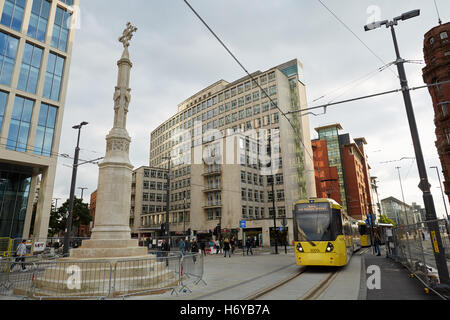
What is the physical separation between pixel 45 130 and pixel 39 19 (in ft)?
41.0

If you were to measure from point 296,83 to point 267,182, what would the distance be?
2110 cm

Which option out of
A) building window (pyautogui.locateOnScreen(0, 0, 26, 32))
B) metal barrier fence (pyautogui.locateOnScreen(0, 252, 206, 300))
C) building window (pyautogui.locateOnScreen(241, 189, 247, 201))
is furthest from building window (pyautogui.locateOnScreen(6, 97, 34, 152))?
building window (pyautogui.locateOnScreen(241, 189, 247, 201))

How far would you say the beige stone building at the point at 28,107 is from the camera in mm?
26250

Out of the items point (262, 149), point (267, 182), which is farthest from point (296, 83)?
point (267, 182)

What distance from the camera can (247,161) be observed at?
165 feet

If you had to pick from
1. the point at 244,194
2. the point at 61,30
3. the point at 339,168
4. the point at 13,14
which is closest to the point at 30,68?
the point at 13,14

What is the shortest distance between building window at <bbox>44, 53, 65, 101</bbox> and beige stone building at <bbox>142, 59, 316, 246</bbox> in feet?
82.0

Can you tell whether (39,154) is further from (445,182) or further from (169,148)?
(445,182)

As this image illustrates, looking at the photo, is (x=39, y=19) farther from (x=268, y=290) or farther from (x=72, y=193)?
(x=268, y=290)

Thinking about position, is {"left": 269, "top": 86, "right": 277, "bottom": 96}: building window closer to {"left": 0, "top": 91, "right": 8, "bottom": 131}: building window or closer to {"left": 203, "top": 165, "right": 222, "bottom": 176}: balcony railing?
{"left": 203, "top": 165, "right": 222, "bottom": 176}: balcony railing

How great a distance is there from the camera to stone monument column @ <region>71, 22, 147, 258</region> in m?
9.79

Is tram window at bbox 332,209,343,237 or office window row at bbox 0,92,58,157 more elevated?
office window row at bbox 0,92,58,157

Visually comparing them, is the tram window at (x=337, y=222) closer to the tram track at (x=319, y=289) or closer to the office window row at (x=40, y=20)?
the tram track at (x=319, y=289)
